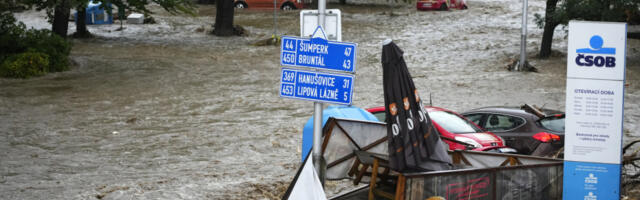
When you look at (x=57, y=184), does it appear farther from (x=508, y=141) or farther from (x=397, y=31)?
(x=397, y=31)

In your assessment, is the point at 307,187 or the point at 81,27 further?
the point at 81,27

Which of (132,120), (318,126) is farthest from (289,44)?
(132,120)

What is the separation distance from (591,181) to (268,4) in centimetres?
3584

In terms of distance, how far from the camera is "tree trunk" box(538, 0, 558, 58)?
24.6m

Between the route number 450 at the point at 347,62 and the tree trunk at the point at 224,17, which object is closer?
the route number 450 at the point at 347,62

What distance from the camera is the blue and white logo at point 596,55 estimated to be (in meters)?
7.50

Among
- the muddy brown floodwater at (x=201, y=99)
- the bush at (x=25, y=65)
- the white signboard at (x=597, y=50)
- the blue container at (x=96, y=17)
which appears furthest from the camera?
the blue container at (x=96, y=17)

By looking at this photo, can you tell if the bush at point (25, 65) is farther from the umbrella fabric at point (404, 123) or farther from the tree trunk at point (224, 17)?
the umbrella fabric at point (404, 123)

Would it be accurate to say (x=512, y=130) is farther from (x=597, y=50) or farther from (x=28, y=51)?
(x=28, y=51)

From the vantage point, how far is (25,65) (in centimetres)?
2227

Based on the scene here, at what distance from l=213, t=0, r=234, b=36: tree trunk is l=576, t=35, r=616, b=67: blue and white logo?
86.5 ft

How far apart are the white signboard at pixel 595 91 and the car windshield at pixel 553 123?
14.0ft

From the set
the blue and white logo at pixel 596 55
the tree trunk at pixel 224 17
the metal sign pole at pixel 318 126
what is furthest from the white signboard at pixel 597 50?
the tree trunk at pixel 224 17

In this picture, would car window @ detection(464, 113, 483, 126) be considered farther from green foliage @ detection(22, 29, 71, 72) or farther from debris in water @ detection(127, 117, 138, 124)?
green foliage @ detection(22, 29, 71, 72)
